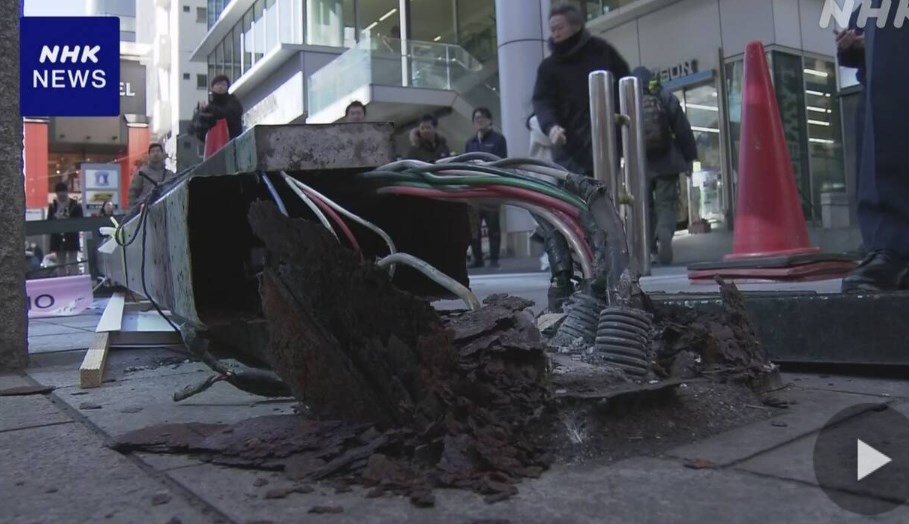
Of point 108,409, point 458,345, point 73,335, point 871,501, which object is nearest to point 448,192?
point 458,345

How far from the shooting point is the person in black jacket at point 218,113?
19.6 feet

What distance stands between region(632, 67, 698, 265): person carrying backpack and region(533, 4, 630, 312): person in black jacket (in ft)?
4.96

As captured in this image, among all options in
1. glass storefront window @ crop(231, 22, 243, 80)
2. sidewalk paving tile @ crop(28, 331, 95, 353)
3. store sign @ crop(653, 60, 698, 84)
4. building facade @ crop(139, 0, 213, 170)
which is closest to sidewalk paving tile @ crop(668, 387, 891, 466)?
sidewalk paving tile @ crop(28, 331, 95, 353)

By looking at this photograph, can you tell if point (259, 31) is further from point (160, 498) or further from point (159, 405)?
point (160, 498)

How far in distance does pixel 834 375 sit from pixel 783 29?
11162mm

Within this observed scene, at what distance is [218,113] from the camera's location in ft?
19.6

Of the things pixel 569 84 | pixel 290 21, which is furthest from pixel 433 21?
pixel 569 84

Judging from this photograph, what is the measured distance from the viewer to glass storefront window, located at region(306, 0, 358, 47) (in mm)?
25000

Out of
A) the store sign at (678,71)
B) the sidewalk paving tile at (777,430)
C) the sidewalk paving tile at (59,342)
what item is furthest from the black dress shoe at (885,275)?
the store sign at (678,71)

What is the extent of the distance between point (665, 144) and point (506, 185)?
5.10 metres

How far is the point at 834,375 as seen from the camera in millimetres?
2355

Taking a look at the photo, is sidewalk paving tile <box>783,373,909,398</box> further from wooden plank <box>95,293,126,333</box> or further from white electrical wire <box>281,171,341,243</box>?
wooden plank <box>95,293,126,333</box>

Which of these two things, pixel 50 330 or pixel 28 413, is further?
pixel 50 330

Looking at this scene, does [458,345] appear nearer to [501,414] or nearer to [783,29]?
[501,414]
